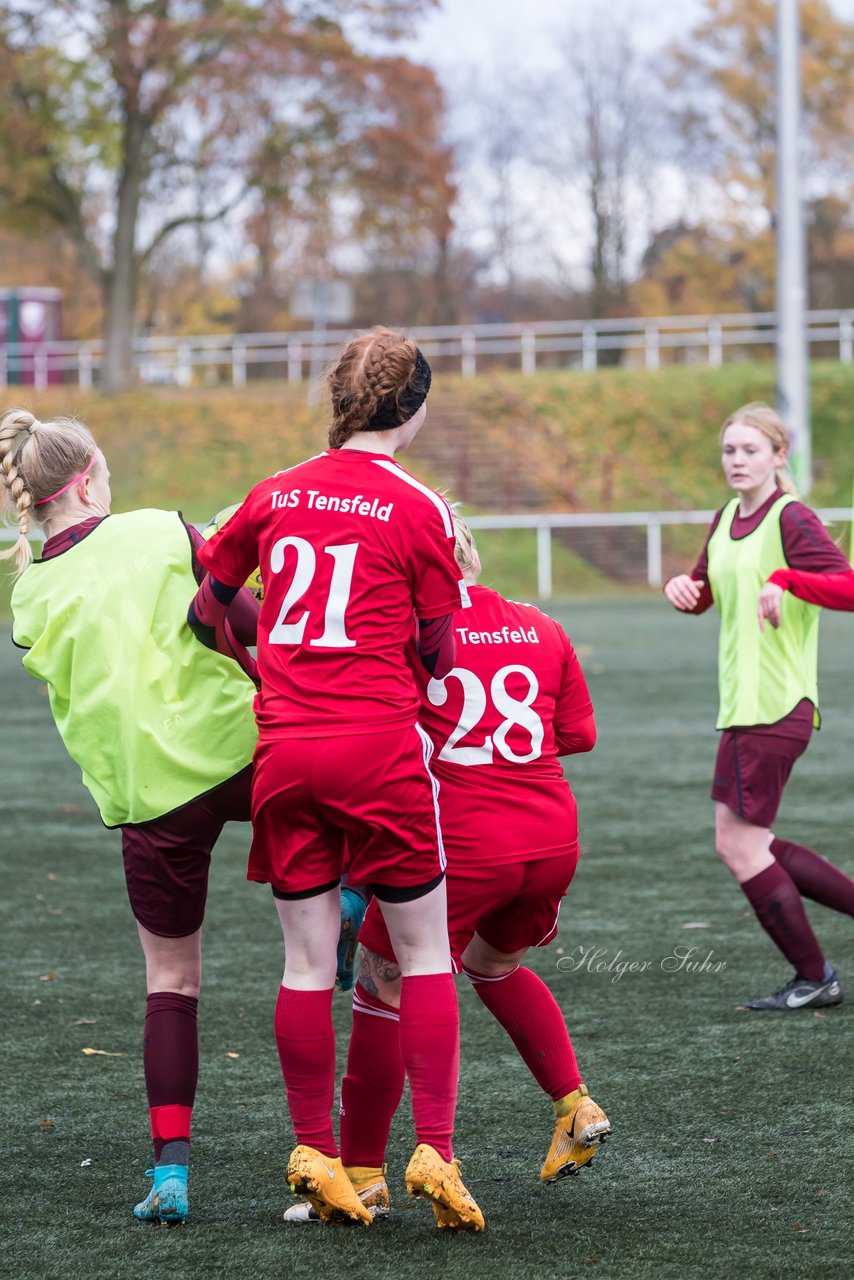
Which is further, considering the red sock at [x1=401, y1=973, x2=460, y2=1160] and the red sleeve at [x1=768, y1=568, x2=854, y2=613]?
the red sleeve at [x1=768, y1=568, x2=854, y2=613]

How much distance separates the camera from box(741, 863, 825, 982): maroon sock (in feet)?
16.9

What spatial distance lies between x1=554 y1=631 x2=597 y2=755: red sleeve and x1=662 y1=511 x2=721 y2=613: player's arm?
167 centimetres

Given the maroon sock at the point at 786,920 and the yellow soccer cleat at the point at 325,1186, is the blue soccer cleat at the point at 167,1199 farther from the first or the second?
the maroon sock at the point at 786,920

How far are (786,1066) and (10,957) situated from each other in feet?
8.86

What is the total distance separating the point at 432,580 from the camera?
10.6 feet

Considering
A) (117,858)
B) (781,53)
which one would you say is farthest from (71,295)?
(117,858)

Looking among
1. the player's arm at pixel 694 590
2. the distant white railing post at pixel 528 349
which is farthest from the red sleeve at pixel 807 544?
the distant white railing post at pixel 528 349

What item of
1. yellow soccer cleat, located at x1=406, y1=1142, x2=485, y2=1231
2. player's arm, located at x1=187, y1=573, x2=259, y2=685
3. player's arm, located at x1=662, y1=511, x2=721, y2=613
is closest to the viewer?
yellow soccer cleat, located at x1=406, y1=1142, x2=485, y2=1231

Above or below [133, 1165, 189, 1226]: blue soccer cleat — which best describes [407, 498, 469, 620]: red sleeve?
above

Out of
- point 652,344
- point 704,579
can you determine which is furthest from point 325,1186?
point 652,344

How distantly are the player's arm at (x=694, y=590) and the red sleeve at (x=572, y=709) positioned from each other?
167 cm

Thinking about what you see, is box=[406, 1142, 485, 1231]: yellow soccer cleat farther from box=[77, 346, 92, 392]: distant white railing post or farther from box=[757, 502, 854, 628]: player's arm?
box=[77, 346, 92, 392]: distant white railing post

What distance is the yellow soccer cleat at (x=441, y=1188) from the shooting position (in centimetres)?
314

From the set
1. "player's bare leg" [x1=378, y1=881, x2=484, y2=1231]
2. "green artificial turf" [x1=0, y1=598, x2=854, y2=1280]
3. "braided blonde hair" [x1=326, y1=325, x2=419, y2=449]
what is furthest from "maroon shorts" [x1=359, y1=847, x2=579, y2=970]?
"braided blonde hair" [x1=326, y1=325, x2=419, y2=449]
